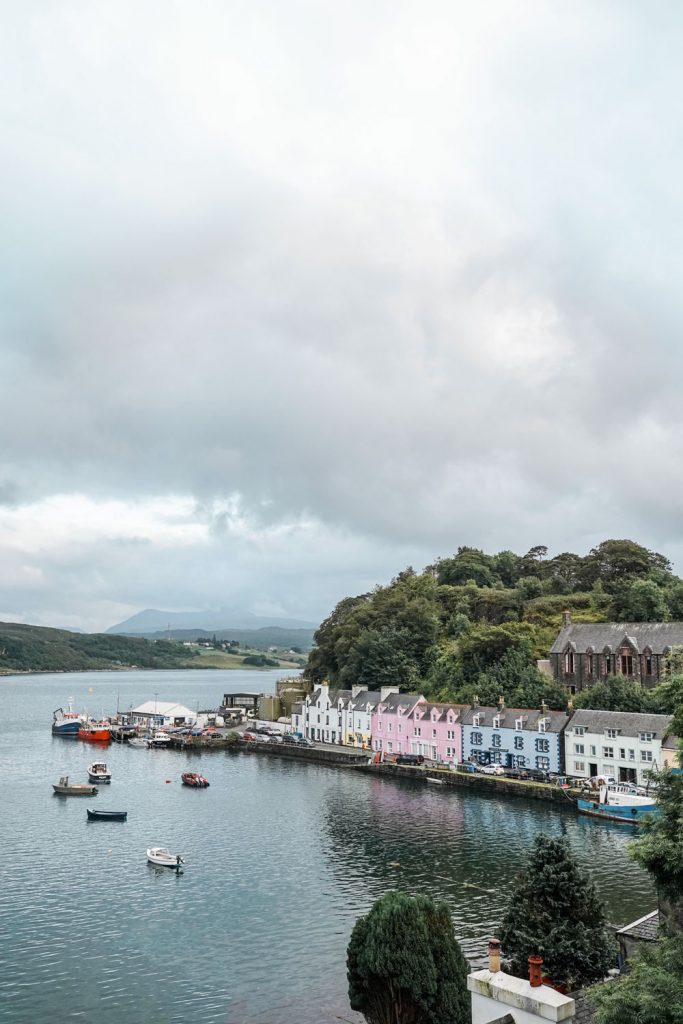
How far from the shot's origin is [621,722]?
71.5m

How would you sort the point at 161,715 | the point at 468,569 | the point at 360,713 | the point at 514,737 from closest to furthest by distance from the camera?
the point at 514,737
the point at 360,713
the point at 161,715
the point at 468,569

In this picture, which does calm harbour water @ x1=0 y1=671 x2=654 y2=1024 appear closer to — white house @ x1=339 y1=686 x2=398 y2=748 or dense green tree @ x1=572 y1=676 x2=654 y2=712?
dense green tree @ x1=572 y1=676 x2=654 y2=712

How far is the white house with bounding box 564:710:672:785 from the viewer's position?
6844cm

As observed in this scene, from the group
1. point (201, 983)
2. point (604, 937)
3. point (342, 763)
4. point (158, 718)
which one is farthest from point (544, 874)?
point (158, 718)

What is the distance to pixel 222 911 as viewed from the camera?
4062 centimetres

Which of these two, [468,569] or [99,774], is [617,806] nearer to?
[99,774]

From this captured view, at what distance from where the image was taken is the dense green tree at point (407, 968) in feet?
81.4

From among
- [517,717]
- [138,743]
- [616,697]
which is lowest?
[138,743]

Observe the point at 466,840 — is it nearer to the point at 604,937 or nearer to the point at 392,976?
the point at 604,937

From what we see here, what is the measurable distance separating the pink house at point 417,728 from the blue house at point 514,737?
1.54 m

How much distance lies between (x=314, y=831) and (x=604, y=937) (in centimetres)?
3348

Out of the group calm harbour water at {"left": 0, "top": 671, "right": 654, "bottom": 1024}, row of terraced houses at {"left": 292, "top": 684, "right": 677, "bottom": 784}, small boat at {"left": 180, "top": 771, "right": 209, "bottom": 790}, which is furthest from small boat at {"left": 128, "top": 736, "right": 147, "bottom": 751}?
small boat at {"left": 180, "top": 771, "right": 209, "bottom": 790}

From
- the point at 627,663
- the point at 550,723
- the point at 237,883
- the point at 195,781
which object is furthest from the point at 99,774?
the point at 627,663

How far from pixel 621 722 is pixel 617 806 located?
38.4 ft
